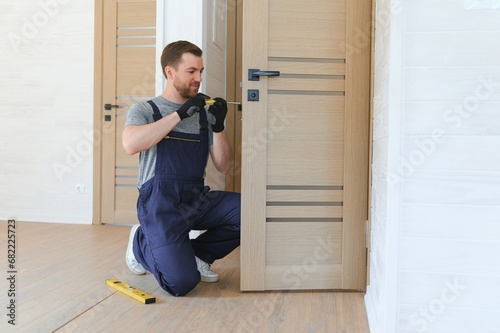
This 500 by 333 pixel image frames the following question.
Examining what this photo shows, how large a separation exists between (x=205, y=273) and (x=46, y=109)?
→ 2.74 meters

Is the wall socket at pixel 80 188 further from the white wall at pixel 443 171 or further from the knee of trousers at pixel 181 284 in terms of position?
the white wall at pixel 443 171

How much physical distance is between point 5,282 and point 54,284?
23 centimetres

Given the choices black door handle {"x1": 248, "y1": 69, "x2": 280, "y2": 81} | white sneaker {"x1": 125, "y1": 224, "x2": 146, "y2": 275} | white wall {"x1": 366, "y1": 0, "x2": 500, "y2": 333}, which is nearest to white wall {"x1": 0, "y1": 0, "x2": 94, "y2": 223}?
white sneaker {"x1": 125, "y1": 224, "x2": 146, "y2": 275}

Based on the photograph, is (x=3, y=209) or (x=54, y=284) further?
(x=3, y=209)

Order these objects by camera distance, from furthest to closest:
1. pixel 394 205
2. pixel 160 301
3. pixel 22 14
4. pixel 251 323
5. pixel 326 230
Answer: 1. pixel 22 14
2. pixel 326 230
3. pixel 160 301
4. pixel 251 323
5. pixel 394 205

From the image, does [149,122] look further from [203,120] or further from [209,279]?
[209,279]

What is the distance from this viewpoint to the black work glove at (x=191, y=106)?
2.44 meters

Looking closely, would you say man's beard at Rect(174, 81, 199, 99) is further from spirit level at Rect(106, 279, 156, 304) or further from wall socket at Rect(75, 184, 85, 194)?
wall socket at Rect(75, 184, 85, 194)

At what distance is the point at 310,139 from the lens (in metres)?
2.47

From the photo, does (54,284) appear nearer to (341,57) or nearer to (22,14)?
(341,57)

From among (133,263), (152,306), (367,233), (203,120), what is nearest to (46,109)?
(133,263)

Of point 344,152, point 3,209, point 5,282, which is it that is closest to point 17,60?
point 3,209

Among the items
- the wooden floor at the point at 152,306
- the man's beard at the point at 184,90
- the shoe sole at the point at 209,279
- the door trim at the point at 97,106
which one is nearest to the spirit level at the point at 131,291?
the wooden floor at the point at 152,306

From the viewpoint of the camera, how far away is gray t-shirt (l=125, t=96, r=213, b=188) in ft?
8.26
